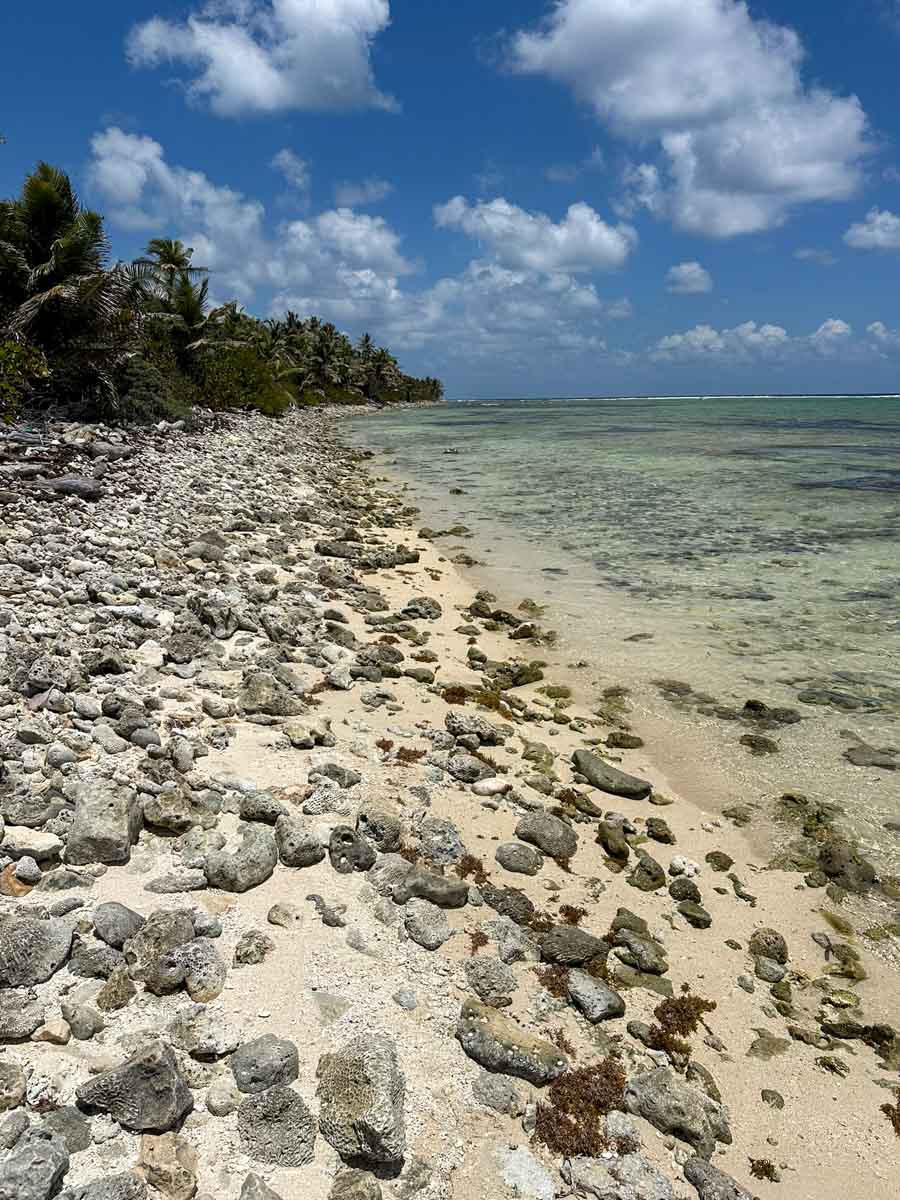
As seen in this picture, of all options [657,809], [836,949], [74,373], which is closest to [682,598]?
[657,809]

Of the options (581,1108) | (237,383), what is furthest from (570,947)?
(237,383)

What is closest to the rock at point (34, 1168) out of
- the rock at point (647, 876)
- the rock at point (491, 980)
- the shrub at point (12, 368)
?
the rock at point (491, 980)

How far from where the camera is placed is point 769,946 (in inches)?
199

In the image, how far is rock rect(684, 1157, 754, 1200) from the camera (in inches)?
129

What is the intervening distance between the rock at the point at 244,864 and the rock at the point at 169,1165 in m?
1.58

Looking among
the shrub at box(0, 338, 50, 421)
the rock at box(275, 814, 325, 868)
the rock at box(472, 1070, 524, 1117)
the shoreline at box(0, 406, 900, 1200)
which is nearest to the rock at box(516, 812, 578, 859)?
the shoreline at box(0, 406, 900, 1200)

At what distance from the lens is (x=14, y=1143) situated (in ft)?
8.86

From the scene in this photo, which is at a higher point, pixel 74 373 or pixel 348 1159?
pixel 74 373

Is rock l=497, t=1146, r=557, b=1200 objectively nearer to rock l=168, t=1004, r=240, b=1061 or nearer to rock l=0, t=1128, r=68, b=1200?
rock l=168, t=1004, r=240, b=1061

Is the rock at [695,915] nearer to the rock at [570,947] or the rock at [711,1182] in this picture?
the rock at [570,947]

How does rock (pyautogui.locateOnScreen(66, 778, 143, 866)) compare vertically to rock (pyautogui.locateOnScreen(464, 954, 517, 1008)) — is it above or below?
above

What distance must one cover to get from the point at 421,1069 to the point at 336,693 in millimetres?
4680

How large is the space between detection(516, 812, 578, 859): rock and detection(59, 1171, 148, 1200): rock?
3616mm

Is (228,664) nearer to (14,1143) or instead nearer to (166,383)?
(14,1143)
